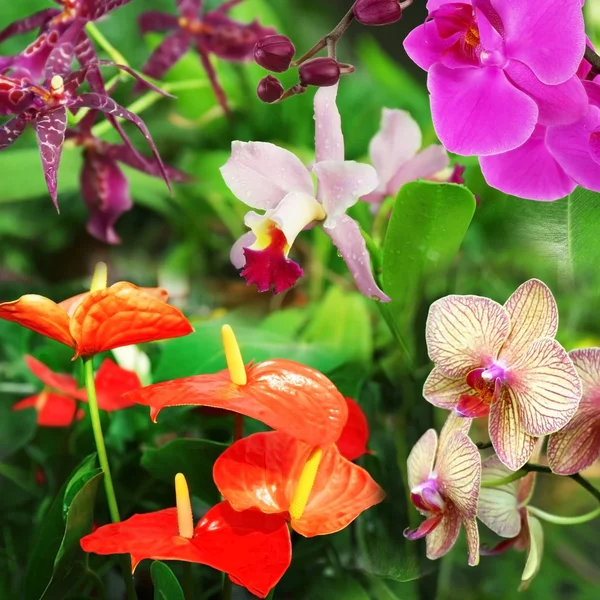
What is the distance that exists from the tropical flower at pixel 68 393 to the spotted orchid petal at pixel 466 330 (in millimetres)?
154

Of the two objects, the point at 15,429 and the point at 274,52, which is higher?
the point at 274,52

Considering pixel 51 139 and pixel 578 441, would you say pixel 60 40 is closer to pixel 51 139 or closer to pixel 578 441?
pixel 51 139

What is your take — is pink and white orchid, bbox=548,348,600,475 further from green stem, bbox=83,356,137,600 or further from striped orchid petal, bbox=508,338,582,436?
green stem, bbox=83,356,137,600

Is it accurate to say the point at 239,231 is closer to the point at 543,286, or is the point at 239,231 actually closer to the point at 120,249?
the point at 120,249

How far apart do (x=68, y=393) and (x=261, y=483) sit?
5.6 inches

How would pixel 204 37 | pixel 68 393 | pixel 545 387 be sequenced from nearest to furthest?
1. pixel 545 387
2. pixel 68 393
3. pixel 204 37

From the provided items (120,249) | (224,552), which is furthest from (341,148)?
(120,249)

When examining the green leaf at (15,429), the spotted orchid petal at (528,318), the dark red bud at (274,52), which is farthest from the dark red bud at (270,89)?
→ the green leaf at (15,429)

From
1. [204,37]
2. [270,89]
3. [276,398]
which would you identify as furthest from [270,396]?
[204,37]

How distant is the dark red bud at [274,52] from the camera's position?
10.8 inches

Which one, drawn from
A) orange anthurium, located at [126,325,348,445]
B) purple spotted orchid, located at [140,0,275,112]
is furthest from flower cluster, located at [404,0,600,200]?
purple spotted orchid, located at [140,0,275,112]

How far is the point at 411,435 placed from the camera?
1.15ft

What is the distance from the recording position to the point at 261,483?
277mm

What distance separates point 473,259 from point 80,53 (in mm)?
218
